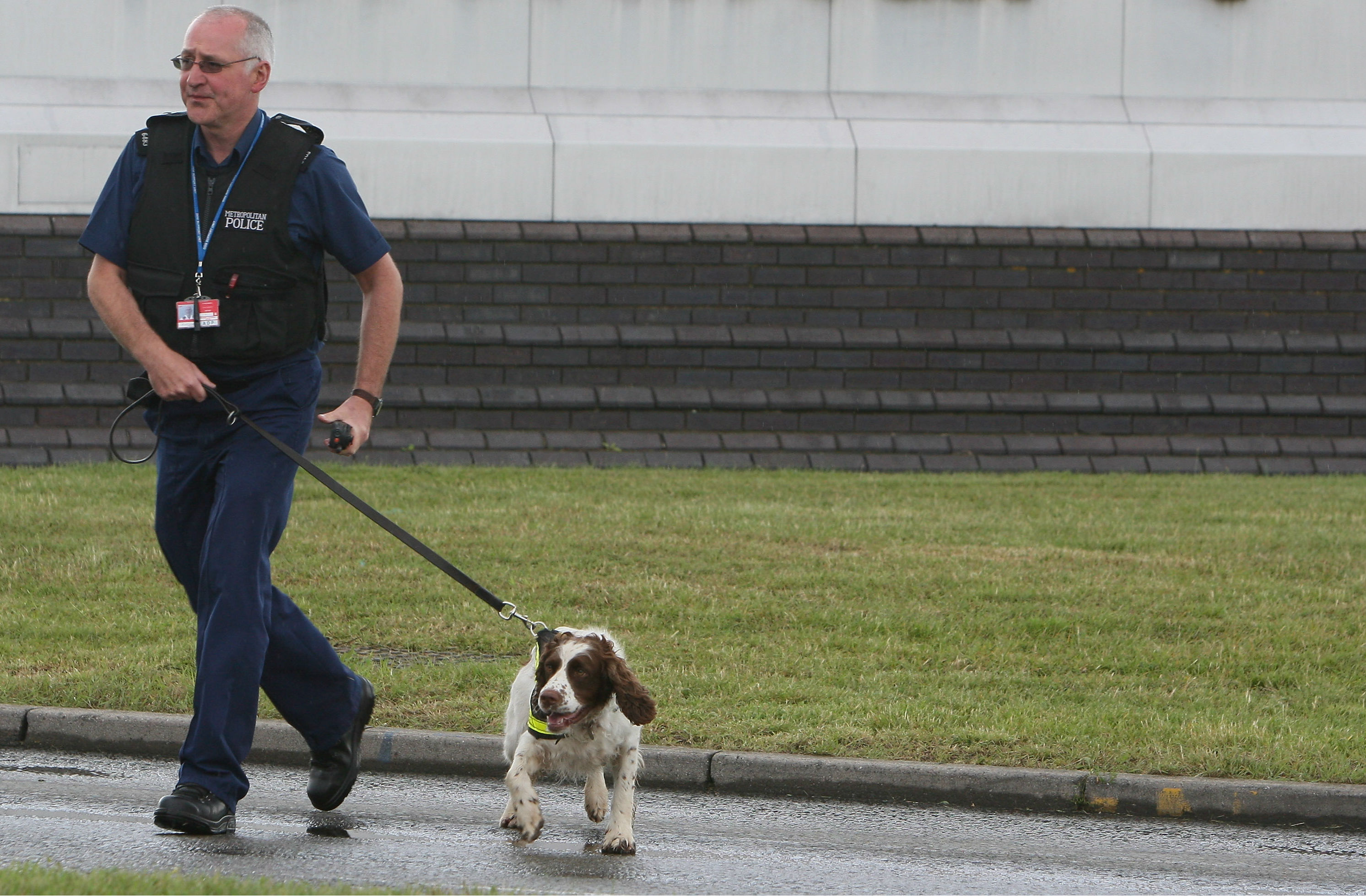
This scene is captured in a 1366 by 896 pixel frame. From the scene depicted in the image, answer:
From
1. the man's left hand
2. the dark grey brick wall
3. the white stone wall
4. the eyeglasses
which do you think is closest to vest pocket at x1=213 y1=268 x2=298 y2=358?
the man's left hand

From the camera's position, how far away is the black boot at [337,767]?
5.64 metres

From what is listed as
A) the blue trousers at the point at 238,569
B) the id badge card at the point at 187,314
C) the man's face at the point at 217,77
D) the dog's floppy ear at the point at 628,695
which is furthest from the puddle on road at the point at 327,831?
the man's face at the point at 217,77

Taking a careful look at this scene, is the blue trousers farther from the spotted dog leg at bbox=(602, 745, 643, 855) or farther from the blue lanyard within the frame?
the spotted dog leg at bbox=(602, 745, 643, 855)

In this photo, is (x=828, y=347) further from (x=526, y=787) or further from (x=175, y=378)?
(x=175, y=378)

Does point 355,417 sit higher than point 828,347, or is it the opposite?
point 355,417

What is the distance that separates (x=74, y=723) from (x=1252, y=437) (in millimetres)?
11713

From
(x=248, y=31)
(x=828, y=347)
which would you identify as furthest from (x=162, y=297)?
(x=828, y=347)

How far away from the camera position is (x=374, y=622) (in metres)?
8.80

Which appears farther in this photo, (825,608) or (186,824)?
(825,608)

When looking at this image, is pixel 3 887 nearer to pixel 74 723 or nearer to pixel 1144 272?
pixel 74 723

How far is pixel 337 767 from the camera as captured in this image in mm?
5656

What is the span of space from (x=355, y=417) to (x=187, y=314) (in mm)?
568

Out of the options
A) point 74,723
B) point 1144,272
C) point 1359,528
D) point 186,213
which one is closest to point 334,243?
point 186,213

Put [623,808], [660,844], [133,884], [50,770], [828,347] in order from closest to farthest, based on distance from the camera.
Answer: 1. [133,884]
2. [623,808]
3. [660,844]
4. [50,770]
5. [828,347]
